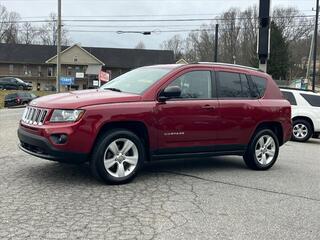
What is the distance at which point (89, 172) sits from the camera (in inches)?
291

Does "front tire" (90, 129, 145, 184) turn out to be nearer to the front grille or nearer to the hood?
the hood

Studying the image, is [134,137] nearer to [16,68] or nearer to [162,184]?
[162,184]

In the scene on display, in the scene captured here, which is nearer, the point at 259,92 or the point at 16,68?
the point at 259,92

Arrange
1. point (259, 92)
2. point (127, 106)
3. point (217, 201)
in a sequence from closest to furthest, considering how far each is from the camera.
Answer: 1. point (217, 201)
2. point (127, 106)
3. point (259, 92)

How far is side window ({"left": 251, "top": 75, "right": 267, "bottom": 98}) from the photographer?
841 centimetres

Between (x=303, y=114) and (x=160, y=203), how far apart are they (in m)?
10.6

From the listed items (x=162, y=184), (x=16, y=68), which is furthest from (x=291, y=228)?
(x=16, y=68)

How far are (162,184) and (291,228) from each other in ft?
7.26

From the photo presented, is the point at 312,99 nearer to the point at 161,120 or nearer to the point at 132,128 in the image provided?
the point at 161,120

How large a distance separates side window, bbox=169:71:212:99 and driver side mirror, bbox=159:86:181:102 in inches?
10.4

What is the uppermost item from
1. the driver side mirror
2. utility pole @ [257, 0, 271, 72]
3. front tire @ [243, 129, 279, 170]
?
utility pole @ [257, 0, 271, 72]

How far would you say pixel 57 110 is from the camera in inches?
247

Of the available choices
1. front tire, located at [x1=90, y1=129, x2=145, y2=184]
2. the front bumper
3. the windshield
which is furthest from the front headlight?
the windshield

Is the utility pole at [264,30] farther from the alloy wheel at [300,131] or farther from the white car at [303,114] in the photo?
the alloy wheel at [300,131]
